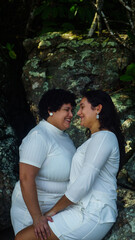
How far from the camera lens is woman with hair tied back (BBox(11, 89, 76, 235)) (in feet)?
9.12

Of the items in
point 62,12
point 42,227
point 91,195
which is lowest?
point 42,227

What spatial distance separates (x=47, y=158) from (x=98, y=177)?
0.59 m

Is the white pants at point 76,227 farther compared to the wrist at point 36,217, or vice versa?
the wrist at point 36,217

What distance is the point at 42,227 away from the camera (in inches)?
103

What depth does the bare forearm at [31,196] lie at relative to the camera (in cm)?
273

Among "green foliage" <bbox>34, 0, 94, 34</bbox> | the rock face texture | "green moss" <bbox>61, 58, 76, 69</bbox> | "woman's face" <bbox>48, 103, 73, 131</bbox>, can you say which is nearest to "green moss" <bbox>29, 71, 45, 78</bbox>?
the rock face texture

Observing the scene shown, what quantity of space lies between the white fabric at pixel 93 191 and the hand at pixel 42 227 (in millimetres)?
57

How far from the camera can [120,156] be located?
2.91m

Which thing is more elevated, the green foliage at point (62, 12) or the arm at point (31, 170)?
the green foliage at point (62, 12)

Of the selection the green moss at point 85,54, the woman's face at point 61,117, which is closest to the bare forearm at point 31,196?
the woman's face at point 61,117

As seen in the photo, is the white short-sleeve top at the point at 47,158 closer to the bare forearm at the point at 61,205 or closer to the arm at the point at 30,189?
the arm at the point at 30,189

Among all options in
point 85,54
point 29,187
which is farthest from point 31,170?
point 85,54

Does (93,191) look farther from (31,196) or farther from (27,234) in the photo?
(27,234)

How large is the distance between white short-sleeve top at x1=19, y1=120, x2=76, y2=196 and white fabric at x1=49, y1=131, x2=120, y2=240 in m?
0.35
